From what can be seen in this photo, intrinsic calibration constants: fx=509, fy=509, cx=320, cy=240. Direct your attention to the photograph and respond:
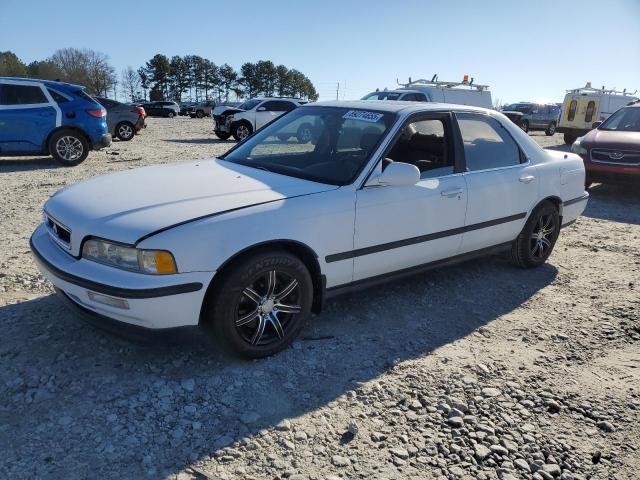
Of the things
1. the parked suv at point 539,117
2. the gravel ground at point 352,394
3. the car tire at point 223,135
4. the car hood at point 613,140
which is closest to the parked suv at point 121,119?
the car tire at point 223,135

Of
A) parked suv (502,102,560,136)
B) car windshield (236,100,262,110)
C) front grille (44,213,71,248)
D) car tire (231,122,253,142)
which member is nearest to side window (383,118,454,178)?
front grille (44,213,71,248)

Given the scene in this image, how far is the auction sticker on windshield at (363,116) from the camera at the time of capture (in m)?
3.84

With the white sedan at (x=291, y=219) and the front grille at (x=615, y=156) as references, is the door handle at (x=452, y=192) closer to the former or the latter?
the white sedan at (x=291, y=219)

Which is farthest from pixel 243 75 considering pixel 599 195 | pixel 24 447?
pixel 24 447

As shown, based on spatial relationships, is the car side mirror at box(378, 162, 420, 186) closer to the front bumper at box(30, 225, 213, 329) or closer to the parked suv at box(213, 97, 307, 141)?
the front bumper at box(30, 225, 213, 329)

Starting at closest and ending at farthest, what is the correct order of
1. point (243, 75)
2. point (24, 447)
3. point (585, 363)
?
1. point (24, 447)
2. point (585, 363)
3. point (243, 75)

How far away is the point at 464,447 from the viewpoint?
2.53 m

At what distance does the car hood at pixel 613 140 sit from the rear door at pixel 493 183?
5089mm

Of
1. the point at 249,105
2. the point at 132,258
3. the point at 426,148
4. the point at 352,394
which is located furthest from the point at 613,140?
the point at 249,105

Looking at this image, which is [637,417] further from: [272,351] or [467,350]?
[272,351]

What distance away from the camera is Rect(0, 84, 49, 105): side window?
9.46 meters

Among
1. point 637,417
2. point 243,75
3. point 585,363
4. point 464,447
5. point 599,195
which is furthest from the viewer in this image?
point 243,75

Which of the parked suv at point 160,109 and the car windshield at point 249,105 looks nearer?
the car windshield at point 249,105

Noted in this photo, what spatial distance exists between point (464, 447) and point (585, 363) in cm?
137
